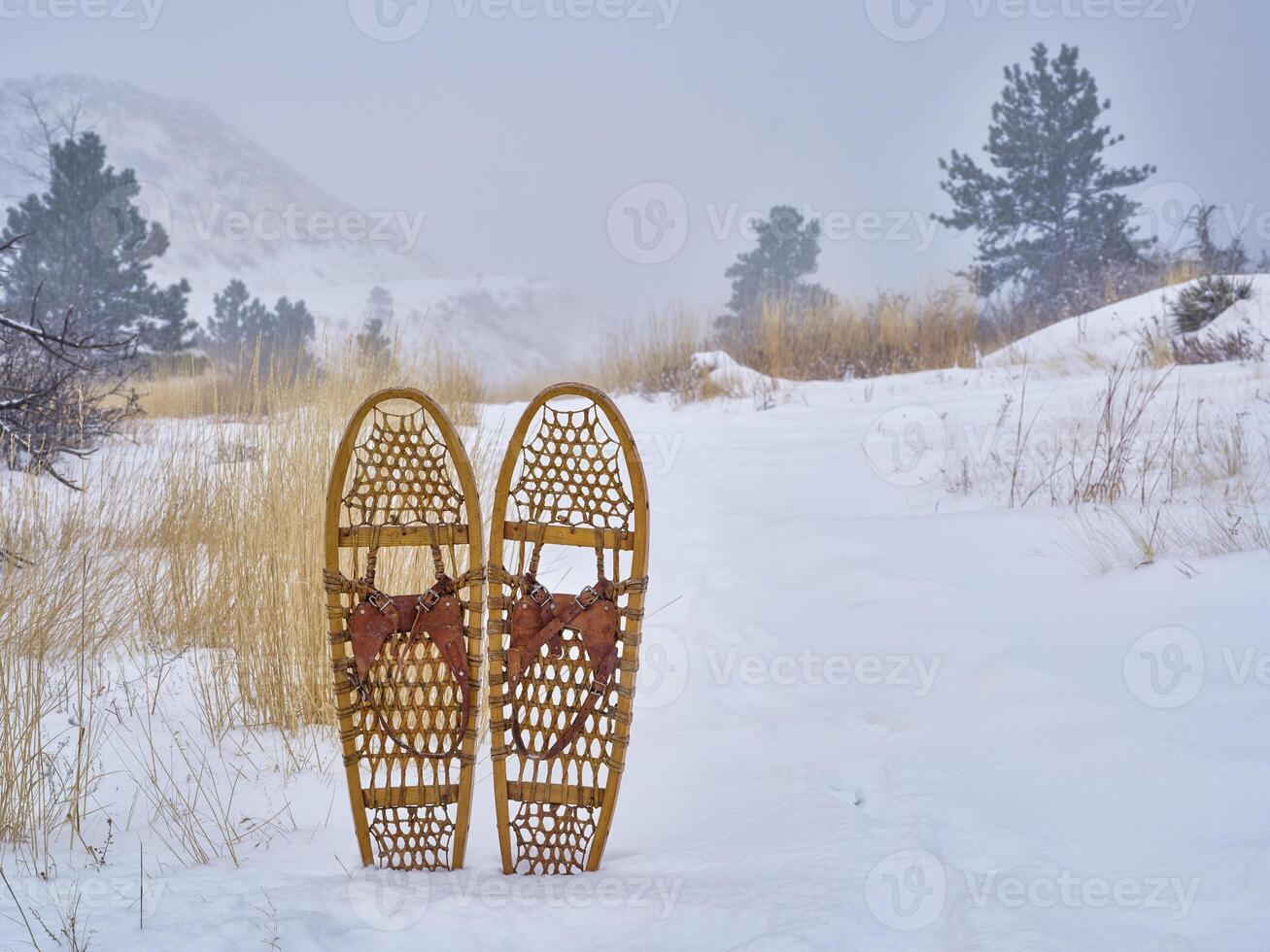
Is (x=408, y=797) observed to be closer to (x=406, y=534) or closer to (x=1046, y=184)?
(x=406, y=534)

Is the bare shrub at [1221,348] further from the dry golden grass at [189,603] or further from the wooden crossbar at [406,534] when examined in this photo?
the wooden crossbar at [406,534]

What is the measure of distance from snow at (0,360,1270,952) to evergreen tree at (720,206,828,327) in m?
23.8

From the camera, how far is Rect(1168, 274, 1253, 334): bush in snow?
24.0 feet

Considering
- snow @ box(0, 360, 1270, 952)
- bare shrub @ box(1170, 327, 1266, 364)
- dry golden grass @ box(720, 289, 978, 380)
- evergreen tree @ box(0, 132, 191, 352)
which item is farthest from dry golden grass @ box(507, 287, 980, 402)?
evergreen tree @ box(0, 132, 191, 352)

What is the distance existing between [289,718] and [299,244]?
8725 centimetres

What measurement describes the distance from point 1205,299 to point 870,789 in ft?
24.6

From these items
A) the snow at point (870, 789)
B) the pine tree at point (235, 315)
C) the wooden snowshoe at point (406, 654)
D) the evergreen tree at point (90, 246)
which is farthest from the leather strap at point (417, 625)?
the pine tree at point (235, 315)

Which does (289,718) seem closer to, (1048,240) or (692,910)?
(692,910)

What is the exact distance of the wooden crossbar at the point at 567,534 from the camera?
160 centimetres

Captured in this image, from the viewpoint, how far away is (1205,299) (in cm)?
752

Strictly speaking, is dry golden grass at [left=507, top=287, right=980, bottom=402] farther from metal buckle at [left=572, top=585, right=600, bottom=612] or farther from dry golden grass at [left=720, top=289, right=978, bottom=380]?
metal buckle at [left=572, top=585, right=600, bottom=612]

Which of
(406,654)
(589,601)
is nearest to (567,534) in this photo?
(589,601)

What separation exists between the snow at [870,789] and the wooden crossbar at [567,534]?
63 centimetres

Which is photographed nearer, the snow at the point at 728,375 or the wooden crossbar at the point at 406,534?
the wooden crossbar at the point at 406,534
